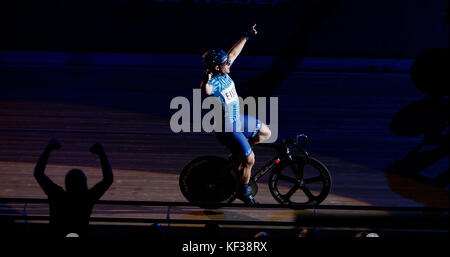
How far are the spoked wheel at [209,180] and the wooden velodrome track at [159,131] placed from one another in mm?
215

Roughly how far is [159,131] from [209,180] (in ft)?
10.3

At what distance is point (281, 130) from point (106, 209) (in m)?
3.73

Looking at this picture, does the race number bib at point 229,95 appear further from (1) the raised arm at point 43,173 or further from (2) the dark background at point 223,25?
(2) the dark background at point 223,25

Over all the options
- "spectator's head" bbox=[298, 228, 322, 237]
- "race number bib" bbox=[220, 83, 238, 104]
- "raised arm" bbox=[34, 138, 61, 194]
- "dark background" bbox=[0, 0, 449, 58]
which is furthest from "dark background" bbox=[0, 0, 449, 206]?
"spectator's head" bbox=[298, 228, 322, 237]

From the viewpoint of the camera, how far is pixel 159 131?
845 centimetres

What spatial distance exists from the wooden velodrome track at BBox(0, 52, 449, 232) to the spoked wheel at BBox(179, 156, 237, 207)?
215 millimetres

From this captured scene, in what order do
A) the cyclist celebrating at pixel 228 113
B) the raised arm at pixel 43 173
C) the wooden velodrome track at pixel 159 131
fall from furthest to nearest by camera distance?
the wooden velodrome track at pixel 159 131
the cyclist celebrating at pixel 228 113
the raised arm at pixel 43 173

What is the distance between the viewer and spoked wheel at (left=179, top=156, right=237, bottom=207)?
5.45m

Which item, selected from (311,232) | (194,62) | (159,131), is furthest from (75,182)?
(194,62)

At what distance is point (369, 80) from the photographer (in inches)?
445

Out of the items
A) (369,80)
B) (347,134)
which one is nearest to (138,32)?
(369,80)

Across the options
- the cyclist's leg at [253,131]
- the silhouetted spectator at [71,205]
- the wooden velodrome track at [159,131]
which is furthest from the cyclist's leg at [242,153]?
the silhouetted spectator at [71,205]

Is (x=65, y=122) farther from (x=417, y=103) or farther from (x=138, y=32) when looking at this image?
(x=417, y=103)

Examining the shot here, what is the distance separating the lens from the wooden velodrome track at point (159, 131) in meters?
6.23
